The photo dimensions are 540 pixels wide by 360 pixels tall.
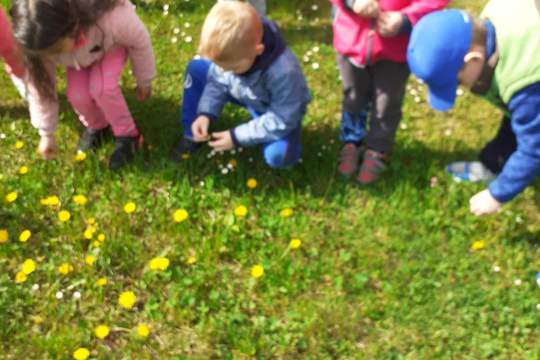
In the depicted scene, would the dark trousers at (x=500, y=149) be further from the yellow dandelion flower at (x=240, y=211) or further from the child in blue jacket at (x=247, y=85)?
the yellow dandelion flower at (x=240, y=211)

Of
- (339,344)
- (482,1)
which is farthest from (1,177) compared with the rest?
(482,1)

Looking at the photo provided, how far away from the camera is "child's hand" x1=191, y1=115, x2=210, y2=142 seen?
339cm

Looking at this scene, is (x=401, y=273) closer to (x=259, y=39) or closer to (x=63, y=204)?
(x=259, y=39)

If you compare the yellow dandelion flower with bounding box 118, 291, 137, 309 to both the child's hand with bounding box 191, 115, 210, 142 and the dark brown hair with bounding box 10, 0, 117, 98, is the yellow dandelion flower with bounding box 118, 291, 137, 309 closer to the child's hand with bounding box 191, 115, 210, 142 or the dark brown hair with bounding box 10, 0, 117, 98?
the child's hand with bounding box 191, 115, 210, 142

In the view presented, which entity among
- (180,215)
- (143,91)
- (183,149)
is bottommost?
(180,215)

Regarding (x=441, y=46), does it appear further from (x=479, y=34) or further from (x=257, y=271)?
(x=257, y=271)

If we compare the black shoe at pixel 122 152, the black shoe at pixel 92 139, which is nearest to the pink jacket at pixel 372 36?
the black shoe at pixel 122 152

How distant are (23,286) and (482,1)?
4.12 metres

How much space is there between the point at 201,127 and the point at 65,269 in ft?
3.49

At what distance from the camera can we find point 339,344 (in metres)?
2.91


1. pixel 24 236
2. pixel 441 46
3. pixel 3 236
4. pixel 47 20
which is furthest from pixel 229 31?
pixel 3 236

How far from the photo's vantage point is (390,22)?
9.23ft

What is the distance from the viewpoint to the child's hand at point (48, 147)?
136 inches

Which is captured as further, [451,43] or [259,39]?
[259,39]
